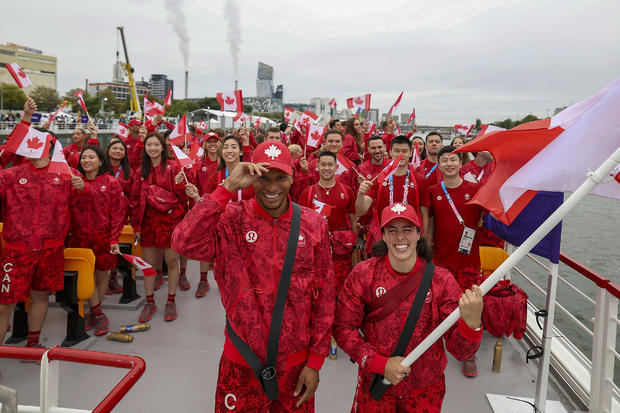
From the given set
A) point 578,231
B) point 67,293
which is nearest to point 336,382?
point 67,293

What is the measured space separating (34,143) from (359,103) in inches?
352

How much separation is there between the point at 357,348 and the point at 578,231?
21177 mm

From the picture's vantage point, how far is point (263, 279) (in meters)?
1.92

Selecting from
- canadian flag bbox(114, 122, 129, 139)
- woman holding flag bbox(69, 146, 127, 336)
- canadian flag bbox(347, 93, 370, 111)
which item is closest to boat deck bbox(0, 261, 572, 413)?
woman holding flag bbox(69, 146, 127, 336)

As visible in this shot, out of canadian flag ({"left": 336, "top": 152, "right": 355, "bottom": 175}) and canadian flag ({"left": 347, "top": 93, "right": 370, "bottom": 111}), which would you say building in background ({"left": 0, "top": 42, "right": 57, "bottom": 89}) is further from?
canadian flag ({"left": 336, "top": 152, "right": 355, "bottom": 175})

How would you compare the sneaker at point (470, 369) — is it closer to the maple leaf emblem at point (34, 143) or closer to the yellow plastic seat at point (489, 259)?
the yellow plastic seat at point (489, 259)

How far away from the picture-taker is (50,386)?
6.08ft

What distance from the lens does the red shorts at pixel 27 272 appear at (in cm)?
336

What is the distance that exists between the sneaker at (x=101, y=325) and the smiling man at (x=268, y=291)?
9.01ft

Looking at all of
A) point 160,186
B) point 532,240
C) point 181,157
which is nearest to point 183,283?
point 160,186

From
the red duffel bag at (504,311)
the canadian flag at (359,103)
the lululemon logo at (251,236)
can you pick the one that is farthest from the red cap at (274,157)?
the canadian flag at (359,103)

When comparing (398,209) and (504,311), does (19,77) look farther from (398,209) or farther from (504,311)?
(504,311)

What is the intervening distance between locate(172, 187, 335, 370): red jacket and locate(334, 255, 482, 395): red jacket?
0.14 m

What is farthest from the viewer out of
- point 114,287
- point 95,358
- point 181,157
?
point 114,287
